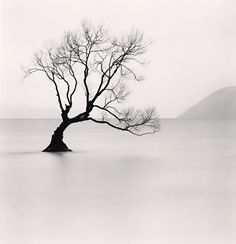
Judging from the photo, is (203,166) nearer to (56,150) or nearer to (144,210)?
(56,150)

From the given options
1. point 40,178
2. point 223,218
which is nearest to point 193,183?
point 40,178

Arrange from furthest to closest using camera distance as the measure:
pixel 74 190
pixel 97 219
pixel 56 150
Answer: pixel 56 150 → pixel 74 190 → pixel 97 219

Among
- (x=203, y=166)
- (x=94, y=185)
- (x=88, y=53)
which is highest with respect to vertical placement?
(x=88, y=53)

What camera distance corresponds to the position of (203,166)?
69.2ft

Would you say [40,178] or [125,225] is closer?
[125,225]

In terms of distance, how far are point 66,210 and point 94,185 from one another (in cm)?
400

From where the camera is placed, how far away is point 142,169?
18.6m

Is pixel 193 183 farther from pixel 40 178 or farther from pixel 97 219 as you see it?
pixel 97 219

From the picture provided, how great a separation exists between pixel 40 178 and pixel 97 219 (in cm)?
658

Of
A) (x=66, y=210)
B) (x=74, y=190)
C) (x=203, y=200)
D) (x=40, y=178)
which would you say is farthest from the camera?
(x=40, y=178)

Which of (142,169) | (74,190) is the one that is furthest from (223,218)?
(142,169)

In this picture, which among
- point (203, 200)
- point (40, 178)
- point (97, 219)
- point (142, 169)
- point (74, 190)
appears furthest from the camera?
point (142, 169)

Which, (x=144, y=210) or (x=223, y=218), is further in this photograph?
(x=144, y=210)

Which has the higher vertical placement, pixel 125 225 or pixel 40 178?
pixel 125 225
